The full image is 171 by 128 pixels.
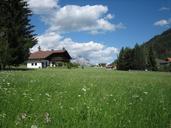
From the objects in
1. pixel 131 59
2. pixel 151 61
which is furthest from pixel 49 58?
pixel 151 61

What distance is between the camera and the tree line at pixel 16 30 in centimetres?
4844

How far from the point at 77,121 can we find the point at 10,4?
1902 inches

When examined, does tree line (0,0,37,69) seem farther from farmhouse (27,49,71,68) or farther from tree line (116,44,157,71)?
farmhouse (27,49,71,68)

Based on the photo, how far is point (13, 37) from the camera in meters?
49.2

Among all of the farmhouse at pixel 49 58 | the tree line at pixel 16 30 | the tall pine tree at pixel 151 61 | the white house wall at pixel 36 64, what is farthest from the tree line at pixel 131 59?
the tree line at pixel 16 30

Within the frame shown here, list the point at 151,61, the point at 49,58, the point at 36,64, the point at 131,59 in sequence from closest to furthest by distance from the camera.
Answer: the point at 131,59, the point at 151,61, the point at 49,58, the point at 36,64

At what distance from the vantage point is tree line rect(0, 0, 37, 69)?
48438 mm

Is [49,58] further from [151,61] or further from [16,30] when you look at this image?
[16,30]

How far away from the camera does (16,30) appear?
4956cm

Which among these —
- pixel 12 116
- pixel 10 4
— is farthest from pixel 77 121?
pixel 10 4

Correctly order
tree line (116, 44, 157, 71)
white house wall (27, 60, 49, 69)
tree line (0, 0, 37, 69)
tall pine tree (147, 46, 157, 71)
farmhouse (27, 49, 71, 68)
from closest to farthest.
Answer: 1. tree line (0, 0, 37, 69)
2. tree line (116, 44, 157, 71)
3. tall pine tree (147, 46, 157, 71)
4. farmhouse (27, 49, 71, 68)
5. white house wall (27, 60, 49, 69)

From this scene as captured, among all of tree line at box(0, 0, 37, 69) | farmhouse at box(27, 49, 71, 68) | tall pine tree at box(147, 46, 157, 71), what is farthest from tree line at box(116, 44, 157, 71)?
tree line at box(0, 0, 37, 69)

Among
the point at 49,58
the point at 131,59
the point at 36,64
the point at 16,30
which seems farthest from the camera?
the point at 36,64

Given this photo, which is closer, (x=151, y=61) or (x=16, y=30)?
(x=16, y=30)
